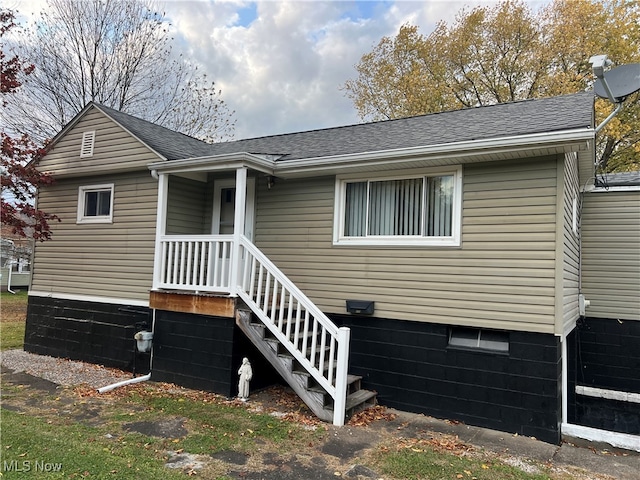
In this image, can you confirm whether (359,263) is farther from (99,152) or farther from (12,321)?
(12,321)

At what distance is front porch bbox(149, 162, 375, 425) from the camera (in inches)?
213

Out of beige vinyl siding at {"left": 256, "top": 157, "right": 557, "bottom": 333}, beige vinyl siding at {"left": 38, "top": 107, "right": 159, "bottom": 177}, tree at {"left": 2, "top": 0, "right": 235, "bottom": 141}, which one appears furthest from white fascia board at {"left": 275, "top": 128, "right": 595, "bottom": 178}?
tree at {"left": 2, "top": 0, "right": 235, "bottom": 141}

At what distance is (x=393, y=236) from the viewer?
249 inches

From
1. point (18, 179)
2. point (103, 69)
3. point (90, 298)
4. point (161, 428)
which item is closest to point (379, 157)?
point (161, 428)

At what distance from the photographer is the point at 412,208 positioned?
6.21m

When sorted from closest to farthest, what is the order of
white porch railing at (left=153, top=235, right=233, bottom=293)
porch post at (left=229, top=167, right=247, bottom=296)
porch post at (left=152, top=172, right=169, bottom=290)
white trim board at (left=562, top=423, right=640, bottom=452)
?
white trim board at (left=562, top=423, right=640, bottom=452)
porch post at (left=229, top=167, right=247, bottom=296)
white porch railing at (left=153, top=235, right=233, bottom=293)
porch post at (left=152, top=172, right=169, bottom=290)

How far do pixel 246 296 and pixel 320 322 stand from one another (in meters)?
1.32

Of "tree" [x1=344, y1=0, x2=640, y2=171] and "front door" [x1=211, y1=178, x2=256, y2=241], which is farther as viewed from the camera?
"tree" [x1=344, y1=0, x2=640, y2=171]

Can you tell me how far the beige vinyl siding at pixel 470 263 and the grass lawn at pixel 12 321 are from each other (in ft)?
23.9

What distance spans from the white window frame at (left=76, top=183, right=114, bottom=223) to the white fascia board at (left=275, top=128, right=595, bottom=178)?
3.68 metres

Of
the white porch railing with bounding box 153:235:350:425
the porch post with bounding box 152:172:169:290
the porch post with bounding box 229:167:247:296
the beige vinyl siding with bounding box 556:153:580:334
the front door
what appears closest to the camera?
the beige vinyl siding with bounding box 556:153:580:334

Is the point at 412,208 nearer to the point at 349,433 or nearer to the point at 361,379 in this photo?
the point at 361,379

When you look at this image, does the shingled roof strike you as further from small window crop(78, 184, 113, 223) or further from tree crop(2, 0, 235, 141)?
tree crop(2, 0, 235, 141)

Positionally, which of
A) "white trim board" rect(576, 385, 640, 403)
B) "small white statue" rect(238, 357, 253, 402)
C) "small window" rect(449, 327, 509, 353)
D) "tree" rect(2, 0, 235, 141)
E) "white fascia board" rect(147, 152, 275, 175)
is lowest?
"white trim board" rect(576, 385, 640, 403)
